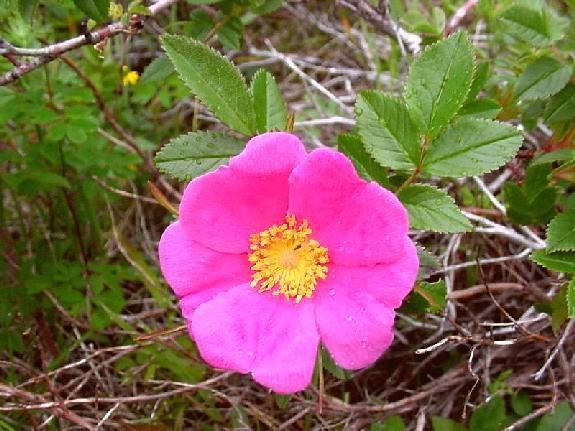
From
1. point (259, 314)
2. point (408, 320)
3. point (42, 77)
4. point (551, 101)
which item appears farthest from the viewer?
point (42, 77)

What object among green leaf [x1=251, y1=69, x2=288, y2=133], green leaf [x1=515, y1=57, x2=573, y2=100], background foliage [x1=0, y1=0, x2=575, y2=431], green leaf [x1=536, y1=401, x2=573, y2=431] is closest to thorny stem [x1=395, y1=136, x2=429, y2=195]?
background foliage [x1=0, y1=0, x2=575, y2=431]

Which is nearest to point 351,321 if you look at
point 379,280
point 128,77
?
point 379,280

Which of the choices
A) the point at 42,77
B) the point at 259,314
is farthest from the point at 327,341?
the point at 42,77

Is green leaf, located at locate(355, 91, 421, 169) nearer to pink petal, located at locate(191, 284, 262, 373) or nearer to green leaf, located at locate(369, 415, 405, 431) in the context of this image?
pink petal, located at locate(191, 284, 262, 373)

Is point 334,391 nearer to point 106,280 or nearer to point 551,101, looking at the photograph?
point 106,280

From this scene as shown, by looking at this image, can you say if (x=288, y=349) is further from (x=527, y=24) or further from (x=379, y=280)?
(x=527, y=24)

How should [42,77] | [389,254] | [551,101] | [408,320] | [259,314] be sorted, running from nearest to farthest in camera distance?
[389,254] → [259,314] → [551,101] → [408,320] → [42,77]
